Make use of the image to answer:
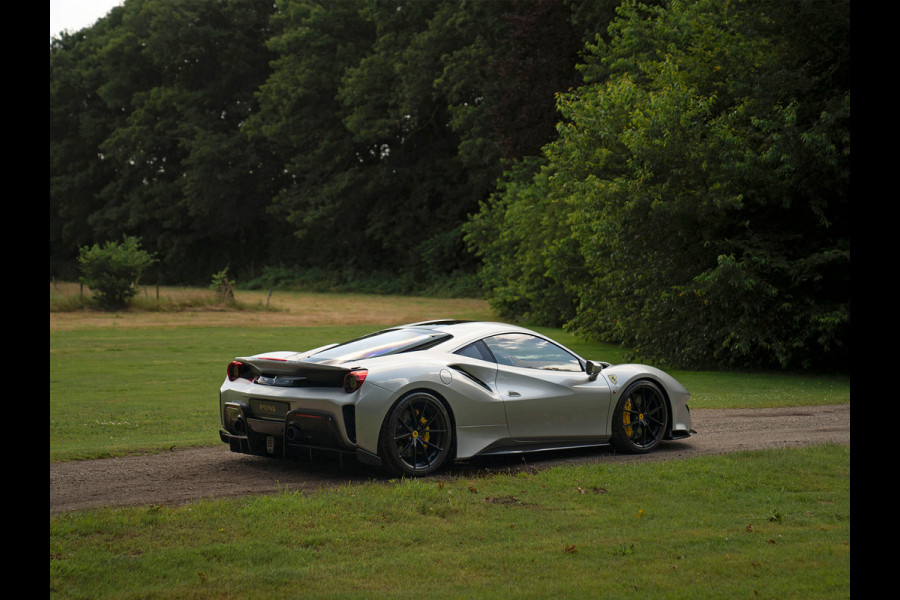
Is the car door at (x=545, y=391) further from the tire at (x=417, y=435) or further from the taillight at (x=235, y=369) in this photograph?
the taillight at (x=235, y=369)

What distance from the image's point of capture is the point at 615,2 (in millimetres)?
34156

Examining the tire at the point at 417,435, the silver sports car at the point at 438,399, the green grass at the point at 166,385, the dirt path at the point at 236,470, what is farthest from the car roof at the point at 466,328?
Result: the green grass at the point at 166,385

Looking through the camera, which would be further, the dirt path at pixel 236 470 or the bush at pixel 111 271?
the bush at pixel 111 271

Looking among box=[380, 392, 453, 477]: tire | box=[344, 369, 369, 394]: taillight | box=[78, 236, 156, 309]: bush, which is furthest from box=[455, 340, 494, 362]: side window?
box=[78, 236, 156, 309]: bush

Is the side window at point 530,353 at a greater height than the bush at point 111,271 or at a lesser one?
lesser

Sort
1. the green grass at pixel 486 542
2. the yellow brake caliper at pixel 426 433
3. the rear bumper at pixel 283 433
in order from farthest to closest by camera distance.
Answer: the yellow brake caliper at pixel 426 433 < the rear bumper at pixel 283 433 < the green grass at pixel 486 542

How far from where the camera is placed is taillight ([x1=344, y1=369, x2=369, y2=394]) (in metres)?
8.17

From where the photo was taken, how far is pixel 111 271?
37.7 metres

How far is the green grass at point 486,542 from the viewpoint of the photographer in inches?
206

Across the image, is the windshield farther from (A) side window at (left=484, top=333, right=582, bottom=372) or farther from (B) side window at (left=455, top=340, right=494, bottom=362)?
(A) side window at (left=484, top=333, right=582, bottom=372)

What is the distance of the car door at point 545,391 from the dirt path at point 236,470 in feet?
1.13

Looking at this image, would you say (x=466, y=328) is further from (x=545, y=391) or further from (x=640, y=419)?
(x=640, y=419)
